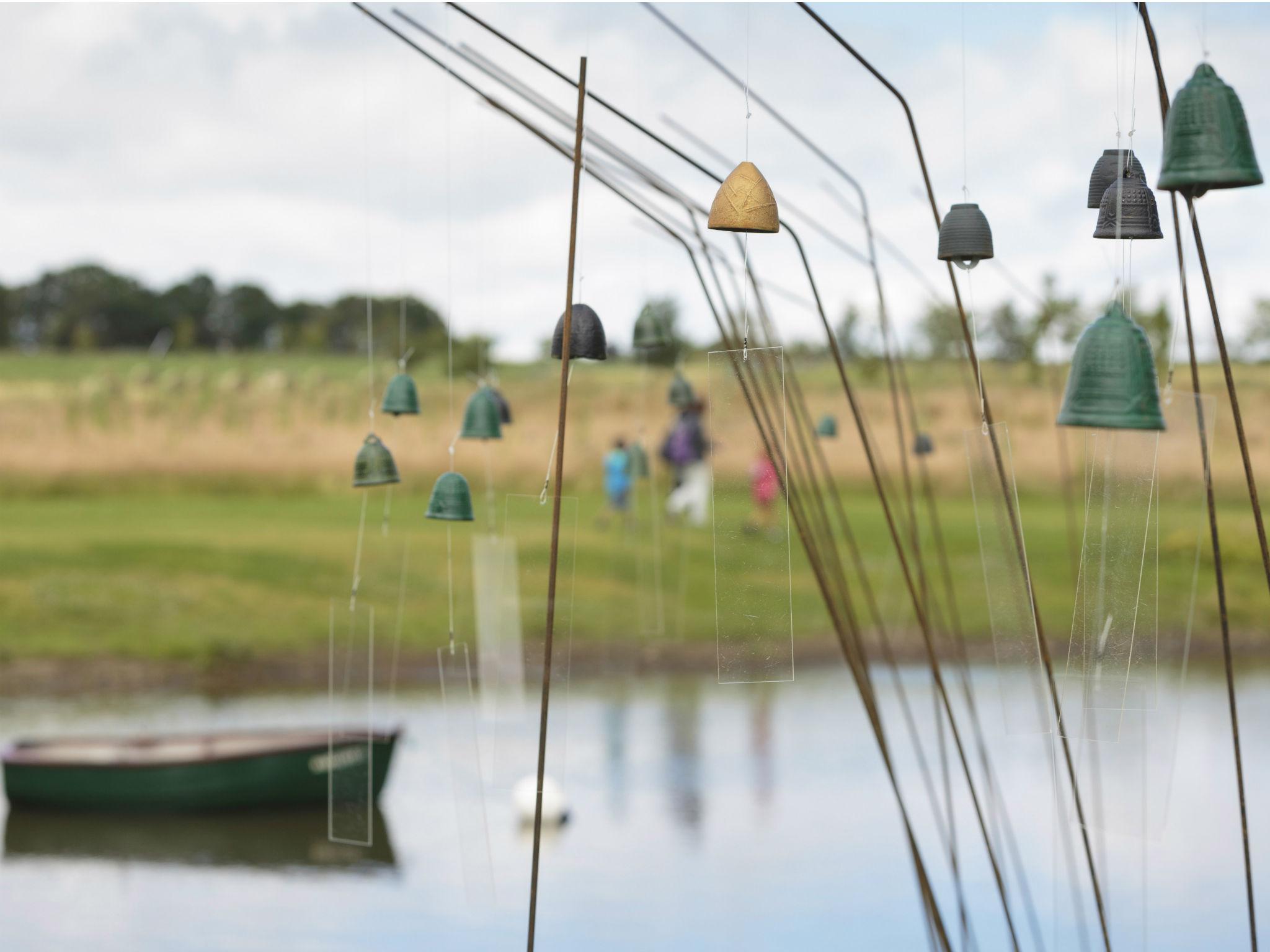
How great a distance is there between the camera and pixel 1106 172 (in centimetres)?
513

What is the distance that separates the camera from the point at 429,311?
5484 centimetres

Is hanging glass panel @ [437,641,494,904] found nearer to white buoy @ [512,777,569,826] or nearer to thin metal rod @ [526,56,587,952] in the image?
white buoy @ [512,777,569,826]

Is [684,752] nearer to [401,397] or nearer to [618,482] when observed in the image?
[618,482]

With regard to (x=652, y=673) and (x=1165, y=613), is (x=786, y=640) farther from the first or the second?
(x=1165, y=613)

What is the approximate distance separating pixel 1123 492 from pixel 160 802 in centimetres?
1468

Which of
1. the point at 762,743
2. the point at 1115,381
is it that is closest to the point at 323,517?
the point at 762,743

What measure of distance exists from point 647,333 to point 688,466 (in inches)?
686

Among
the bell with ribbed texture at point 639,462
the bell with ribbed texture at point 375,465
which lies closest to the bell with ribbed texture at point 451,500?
the bell with ribbed texture at point 375,465

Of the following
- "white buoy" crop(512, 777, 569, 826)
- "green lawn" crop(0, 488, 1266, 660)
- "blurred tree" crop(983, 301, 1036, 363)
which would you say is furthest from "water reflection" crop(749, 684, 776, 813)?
"blurred tree" crop(983, 301, 1036, 363)

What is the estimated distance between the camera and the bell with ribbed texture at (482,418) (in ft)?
24.8

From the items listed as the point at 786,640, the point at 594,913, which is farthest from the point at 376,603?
the point at 786,640

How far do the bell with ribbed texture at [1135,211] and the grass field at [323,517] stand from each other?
682 inches

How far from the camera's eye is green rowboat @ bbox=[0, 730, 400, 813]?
1702 centimetres

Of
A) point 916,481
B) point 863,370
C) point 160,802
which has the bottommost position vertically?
point 160,802
